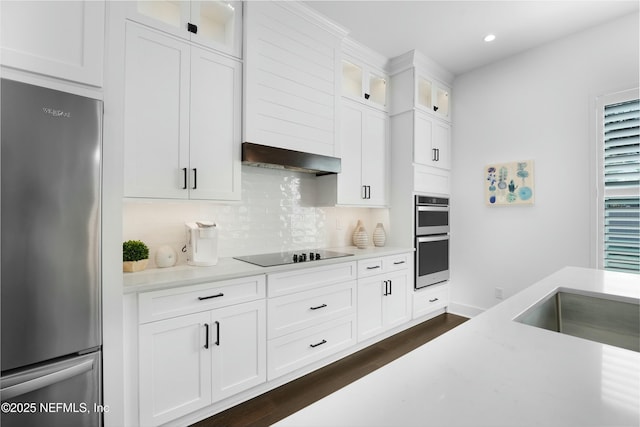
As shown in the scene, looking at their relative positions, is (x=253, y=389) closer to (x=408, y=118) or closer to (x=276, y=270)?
(x=276, y=270)

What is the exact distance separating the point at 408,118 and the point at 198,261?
8.73 ft

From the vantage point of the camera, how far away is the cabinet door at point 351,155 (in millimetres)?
3014

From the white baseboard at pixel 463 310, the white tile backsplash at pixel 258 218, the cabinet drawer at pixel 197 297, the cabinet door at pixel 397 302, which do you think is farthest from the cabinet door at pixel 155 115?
the white baseboard at pixel 463 310

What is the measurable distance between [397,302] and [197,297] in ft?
6.88

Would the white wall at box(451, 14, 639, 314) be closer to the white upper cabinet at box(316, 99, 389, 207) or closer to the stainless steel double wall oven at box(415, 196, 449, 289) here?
the stainless steel double wall oven at box(415, 196, 449, 289)

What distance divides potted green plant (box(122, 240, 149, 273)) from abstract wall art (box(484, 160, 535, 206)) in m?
3.52

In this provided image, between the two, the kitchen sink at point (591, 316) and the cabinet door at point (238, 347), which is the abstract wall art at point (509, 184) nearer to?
the kitchen sink at point (591, 316)

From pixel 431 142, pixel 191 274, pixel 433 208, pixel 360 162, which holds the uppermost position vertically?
pixel 431 142

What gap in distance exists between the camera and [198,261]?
209 centimetres

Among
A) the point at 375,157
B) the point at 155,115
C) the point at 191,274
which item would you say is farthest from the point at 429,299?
the point at 155,115

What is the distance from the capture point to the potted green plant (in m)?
1.85

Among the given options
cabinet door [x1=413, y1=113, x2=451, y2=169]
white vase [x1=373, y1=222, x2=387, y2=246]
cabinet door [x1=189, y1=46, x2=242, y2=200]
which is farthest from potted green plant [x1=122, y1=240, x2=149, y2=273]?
cabinet door [x1=413, y1=113, x2=451, y2=169]

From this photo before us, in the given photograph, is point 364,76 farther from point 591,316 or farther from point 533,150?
point 591,316

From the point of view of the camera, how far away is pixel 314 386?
2.23 meters
